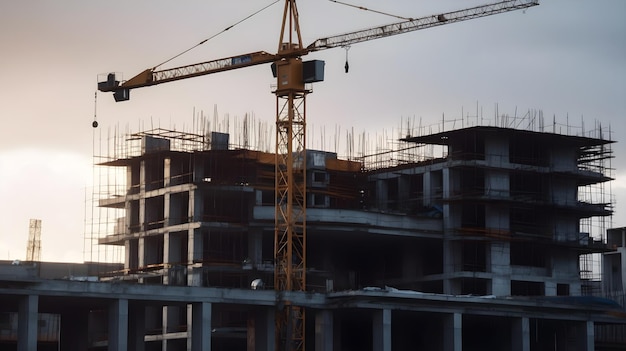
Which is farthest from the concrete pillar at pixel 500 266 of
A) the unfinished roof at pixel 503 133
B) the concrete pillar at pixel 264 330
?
the concrete pillar at pixel 264 330

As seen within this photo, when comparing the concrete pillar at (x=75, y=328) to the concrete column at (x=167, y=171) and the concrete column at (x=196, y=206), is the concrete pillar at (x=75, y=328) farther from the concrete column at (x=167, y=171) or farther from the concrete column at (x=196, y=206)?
the concrete column at (x=167, y=171)

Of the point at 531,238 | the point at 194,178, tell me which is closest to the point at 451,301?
the point at 531,238

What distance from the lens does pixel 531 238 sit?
367ft

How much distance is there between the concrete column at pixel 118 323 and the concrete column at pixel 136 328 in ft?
30.9

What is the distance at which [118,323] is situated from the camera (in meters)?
83.0

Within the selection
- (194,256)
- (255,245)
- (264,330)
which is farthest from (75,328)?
(255,245)

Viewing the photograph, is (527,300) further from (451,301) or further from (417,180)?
(417,180)

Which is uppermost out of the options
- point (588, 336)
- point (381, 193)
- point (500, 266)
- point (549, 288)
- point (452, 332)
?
point (381, 193)

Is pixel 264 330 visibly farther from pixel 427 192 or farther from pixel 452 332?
pixel 427 192

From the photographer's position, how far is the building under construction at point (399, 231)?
10612 cm

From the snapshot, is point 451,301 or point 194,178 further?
point 194,178

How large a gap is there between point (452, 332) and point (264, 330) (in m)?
14.8

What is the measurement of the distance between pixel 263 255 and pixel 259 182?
7.76 metres

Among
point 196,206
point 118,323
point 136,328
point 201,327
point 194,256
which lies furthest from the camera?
point 196,206
